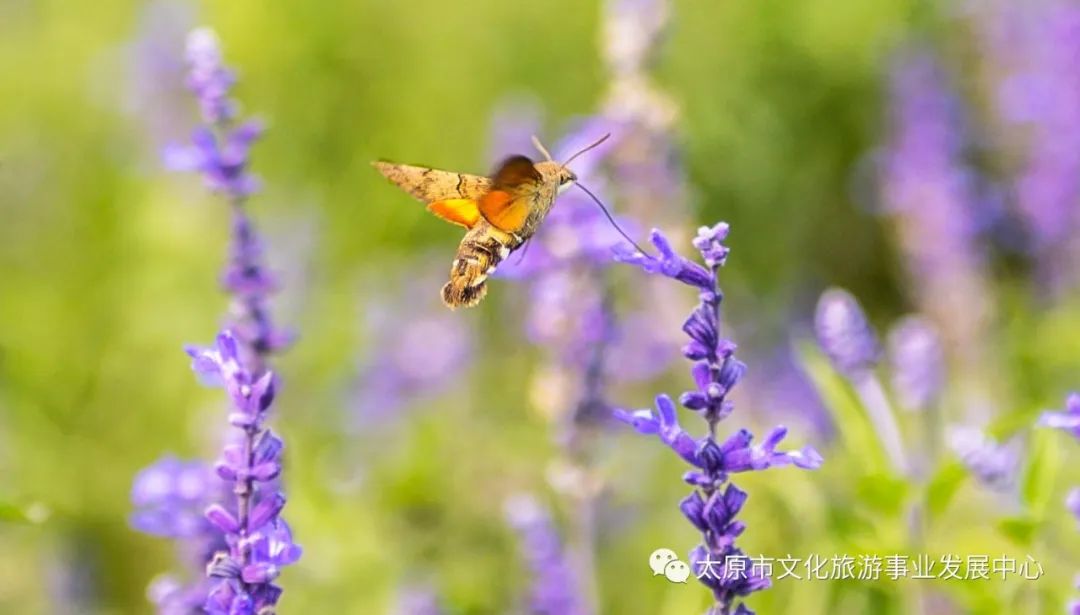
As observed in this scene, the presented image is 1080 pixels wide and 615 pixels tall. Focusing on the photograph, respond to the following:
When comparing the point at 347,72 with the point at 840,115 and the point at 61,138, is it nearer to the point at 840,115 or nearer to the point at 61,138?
the point at 61,138

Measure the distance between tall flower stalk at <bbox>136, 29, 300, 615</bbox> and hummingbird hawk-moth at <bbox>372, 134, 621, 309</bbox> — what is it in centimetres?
26

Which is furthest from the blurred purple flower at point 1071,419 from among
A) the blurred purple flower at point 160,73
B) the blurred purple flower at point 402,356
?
the blurred purple flower at point 160,73

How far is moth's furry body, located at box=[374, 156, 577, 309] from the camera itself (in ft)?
6.43

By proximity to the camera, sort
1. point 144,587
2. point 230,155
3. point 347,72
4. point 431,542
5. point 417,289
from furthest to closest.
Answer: point 347,72, point 417,289, point 144,587, point 431,542, point 230,155

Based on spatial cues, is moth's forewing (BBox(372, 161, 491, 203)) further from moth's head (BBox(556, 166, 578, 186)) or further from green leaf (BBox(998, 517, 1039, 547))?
green leaf (BBox(998, 517, 1039, 547))

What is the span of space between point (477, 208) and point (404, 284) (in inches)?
119

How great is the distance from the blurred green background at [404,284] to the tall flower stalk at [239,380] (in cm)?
44

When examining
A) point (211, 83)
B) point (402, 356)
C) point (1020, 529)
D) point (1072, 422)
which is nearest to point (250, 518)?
point (211, 83)

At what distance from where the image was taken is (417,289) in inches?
200

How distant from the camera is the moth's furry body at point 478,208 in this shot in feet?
6.43

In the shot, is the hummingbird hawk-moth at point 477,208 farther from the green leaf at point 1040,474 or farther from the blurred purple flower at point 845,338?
the green leaf at point 1040,474

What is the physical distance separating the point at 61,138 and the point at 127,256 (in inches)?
52.9

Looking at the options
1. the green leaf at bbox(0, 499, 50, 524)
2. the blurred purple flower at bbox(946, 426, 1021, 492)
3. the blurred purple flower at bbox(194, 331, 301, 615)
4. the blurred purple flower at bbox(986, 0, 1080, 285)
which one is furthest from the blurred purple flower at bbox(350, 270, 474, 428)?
the blurred purple flower at bbox(194, 331, 301, 615)

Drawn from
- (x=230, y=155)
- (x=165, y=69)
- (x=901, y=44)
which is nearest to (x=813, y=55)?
(x=901, y=44)
